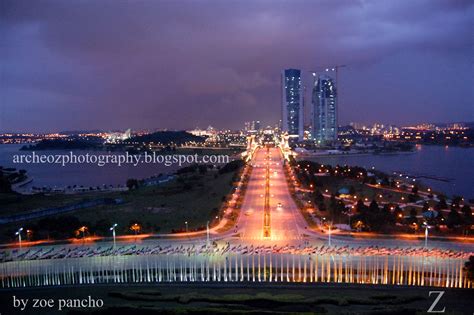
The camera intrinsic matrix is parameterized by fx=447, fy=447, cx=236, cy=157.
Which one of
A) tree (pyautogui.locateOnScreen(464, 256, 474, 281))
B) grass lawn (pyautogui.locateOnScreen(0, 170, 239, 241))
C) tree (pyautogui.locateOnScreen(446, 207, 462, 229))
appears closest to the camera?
tree (pyautogui.locateOnScreen(464, 256, 474, 281))

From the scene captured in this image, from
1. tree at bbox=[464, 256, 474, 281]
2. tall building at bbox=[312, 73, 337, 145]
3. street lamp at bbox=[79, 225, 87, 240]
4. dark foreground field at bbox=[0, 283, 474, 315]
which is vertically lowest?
dark foreground field at bbox=[0, 283, 474, 315]

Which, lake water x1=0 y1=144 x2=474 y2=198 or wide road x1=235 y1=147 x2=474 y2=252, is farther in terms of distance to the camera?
lake water x1=0 y1=144 x2=474 y2=198

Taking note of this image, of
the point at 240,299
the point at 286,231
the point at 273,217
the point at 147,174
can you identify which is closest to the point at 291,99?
the point at 147,174

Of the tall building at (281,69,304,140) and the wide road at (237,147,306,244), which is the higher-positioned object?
the tall building at (281,69,304,140)

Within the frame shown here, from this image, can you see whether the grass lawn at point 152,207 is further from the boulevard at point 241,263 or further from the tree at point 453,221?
the tree at point 453,221

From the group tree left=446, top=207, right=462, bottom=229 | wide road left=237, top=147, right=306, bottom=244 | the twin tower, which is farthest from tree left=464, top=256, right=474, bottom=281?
the twin tower

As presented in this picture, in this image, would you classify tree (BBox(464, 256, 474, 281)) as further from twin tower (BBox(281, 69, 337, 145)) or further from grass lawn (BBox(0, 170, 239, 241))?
twin tower (BBox(281, 69, 337, 145))

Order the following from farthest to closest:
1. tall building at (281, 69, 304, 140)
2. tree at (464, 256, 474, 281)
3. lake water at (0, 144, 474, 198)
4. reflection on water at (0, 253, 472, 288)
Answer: tall building at (281, 69, 304, 140), lake water at (0, 144, 474, 198), reflection on water at (0, 253, 472, 288), tree at (464, 256, 474, 281)

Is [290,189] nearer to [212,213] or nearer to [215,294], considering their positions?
[212,213]

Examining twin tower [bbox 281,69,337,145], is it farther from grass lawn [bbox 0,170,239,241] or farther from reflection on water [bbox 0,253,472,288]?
reflection on water [bbox 0,253,472,288]
